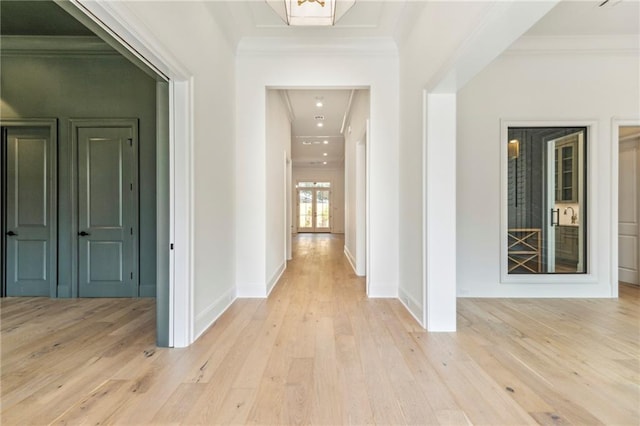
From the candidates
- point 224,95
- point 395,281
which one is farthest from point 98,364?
point 395,281

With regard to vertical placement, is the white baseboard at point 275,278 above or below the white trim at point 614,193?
below

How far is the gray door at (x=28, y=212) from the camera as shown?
4.01 metres

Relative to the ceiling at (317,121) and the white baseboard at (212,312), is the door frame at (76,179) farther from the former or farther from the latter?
the ceiling at (317,121)

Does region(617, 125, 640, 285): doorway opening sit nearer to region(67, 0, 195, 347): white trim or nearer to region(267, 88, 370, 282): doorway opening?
region(267, 88, 370, 282): doorway opening

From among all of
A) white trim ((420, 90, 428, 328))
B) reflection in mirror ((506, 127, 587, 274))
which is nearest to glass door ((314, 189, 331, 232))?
reflection in mirror ((506, 127, 587, 274))

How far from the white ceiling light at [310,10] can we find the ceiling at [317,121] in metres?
1.99

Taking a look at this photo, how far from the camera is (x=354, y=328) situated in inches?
114

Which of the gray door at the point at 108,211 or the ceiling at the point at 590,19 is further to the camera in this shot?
the gray door at the point at 108,211

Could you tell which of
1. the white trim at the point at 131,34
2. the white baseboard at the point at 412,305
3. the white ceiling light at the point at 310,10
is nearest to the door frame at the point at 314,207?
the white baseboard at the point at 412,305

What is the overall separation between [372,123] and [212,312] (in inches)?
116

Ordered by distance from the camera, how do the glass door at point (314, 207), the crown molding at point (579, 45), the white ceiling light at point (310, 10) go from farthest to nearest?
1. the glass door at point (314, 207)
2. the crown molding at point (579, 45)
3. the white ceiling light at point (310, 10)

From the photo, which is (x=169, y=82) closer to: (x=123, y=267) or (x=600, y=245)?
(x=123, y=267)

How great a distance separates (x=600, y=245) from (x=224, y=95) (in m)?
5.08

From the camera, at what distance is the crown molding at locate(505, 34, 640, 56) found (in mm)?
3830
